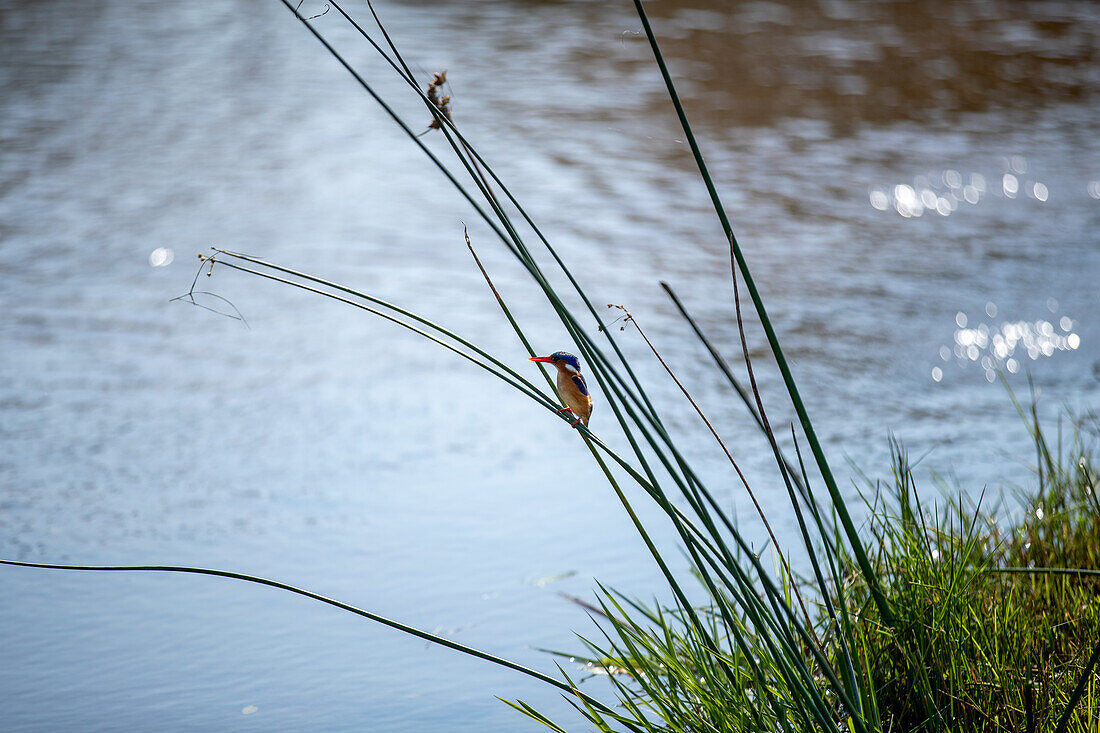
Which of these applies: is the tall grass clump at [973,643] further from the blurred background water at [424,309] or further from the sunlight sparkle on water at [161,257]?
the sunlight sparkle on water at [161,257]

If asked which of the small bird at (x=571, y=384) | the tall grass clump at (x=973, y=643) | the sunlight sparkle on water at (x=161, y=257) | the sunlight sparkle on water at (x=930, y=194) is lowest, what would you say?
the sunlight sparkle on water at (x=161, y=257)

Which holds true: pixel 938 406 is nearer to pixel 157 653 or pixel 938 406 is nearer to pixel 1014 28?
pixel 157 653

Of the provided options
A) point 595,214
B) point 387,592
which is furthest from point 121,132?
point 387,592

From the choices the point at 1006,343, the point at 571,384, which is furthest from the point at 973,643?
the point at 1006,343

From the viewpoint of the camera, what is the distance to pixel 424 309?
7.24 ft

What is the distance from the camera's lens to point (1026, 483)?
62.9 inches

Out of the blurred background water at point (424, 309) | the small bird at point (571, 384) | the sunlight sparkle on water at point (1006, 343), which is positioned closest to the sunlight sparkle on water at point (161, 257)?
the blurred background water at point (424, 309)

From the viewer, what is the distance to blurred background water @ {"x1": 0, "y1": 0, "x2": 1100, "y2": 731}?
1.36m

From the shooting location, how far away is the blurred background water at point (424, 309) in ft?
4.45

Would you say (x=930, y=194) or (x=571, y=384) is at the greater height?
(x=571, y=384)

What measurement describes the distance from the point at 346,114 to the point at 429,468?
1995 mm

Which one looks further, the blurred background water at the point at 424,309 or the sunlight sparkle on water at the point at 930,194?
the sunlight sparkle on water at the point at 930,194

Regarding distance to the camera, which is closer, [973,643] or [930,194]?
[973,643]

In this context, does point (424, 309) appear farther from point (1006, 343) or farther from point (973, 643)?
point (973, 643)
